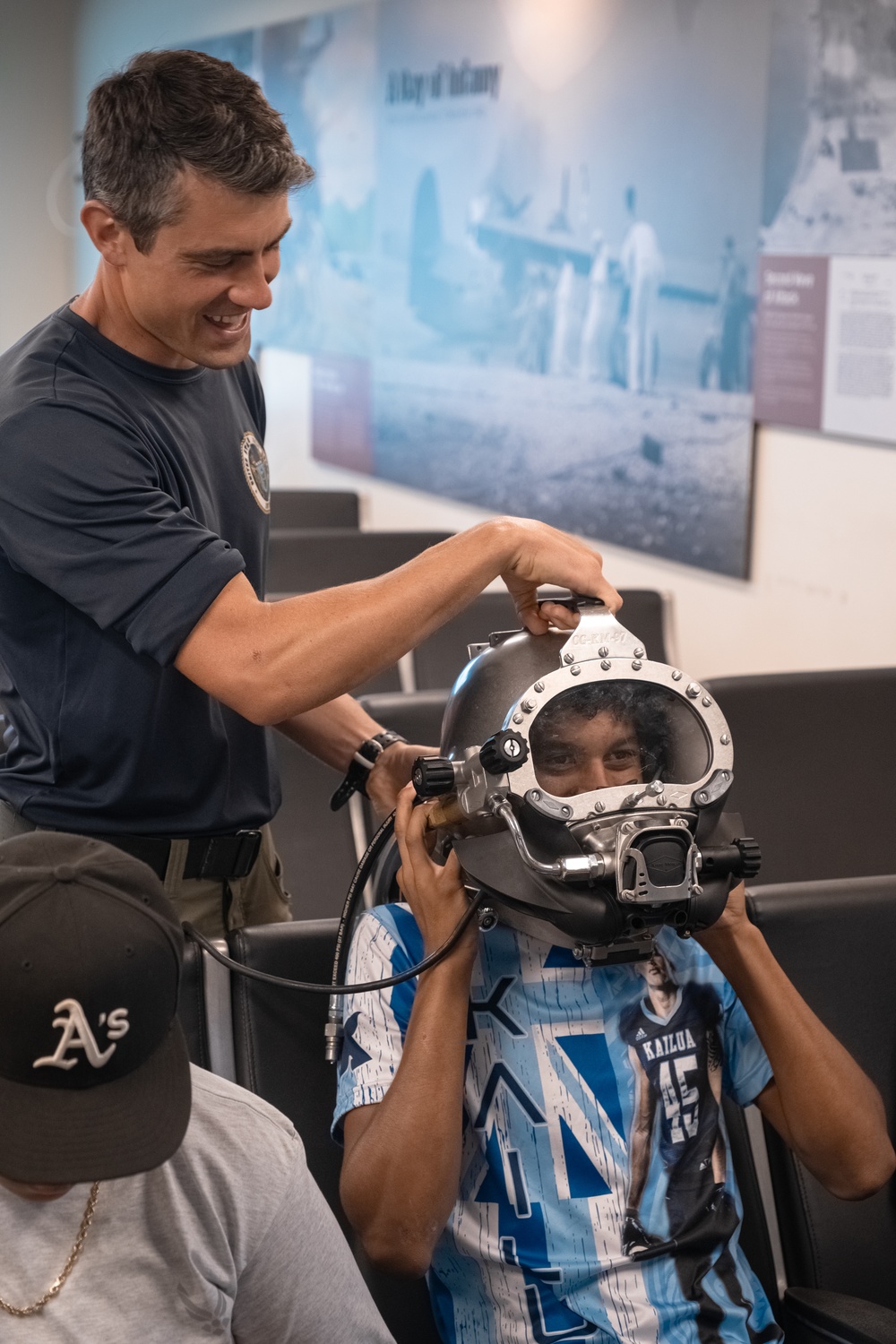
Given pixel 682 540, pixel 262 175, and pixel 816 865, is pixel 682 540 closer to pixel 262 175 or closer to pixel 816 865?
pixel 816 865

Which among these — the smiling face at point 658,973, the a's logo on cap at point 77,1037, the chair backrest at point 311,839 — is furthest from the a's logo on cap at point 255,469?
the chair backrest at point 311,839

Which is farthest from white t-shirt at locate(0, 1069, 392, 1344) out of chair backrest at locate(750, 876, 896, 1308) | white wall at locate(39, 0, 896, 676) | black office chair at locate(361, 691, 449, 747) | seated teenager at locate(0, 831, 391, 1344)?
white wall at locate(39, 0, 896, 676)

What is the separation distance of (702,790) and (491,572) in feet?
0.91

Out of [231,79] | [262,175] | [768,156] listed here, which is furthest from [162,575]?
[768,156]

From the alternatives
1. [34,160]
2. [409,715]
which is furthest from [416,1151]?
[34,160]

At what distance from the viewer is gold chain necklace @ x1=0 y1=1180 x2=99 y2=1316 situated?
0.99 meters

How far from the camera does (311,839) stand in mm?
2742

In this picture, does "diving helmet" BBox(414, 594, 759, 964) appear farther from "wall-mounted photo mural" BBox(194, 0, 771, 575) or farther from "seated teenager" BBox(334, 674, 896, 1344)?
"wall-mounted photo mural" BBox(194, 0, 771, 575)

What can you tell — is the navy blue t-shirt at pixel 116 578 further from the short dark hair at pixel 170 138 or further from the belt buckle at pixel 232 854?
Result: the short dark hair at pixel 170 138

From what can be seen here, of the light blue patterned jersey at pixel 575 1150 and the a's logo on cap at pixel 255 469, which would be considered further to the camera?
the a's logo on cap at pixel 255 469

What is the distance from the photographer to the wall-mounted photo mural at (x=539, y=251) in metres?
3.68

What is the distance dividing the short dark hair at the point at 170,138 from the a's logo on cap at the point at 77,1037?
804 mm

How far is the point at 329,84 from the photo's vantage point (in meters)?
5.72

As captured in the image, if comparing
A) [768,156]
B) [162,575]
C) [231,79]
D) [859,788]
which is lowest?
[859,788]
